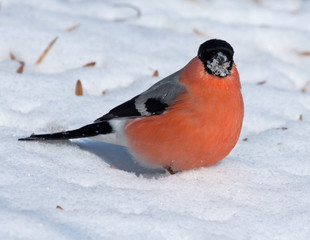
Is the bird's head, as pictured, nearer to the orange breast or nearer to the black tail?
the orange breast

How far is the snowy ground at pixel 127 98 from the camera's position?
8.32 ft

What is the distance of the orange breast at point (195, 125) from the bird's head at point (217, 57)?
0.11 feet

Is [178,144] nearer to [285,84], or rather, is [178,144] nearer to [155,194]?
[155,194]

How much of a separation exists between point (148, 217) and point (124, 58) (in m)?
2.33

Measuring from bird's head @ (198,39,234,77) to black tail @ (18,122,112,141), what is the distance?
0.70 meters

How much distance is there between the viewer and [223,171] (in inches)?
126

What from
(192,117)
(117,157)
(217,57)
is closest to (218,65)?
(217,57)

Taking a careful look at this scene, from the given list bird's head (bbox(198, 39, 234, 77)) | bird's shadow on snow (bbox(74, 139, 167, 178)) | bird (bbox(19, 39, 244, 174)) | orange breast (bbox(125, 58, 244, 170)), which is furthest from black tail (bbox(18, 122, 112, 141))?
bird's head (bbox(198, 39, 234, 77))

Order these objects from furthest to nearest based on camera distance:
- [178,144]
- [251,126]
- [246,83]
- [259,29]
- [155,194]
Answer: [259,29], [246,83], [251,126], [178,144], [155,194]

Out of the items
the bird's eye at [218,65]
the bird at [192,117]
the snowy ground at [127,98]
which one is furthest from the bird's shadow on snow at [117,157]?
the bird's eye at [218,65]

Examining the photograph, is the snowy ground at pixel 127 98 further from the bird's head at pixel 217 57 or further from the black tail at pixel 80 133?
the bird's head at pixel 217 57

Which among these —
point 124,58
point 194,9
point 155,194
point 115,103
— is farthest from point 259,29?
point 155,194

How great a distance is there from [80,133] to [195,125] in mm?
720

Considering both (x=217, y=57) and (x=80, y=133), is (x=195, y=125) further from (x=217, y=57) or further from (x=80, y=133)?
(x=80, y=133)
